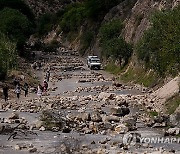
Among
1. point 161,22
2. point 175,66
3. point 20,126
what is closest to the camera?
point 20,126

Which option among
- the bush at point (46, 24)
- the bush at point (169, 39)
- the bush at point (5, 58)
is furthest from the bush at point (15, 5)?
the bush at point (169, 39)

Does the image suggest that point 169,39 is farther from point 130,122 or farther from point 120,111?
point 130,122

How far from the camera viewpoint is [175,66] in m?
39.6

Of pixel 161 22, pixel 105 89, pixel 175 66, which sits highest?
pixel 161 22

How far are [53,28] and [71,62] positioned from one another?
73032 millimetres

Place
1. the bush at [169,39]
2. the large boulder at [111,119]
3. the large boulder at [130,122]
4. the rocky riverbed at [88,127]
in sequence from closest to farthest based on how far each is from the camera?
the rocky riverbed at [88,127], the large boulder at [130,122], the large boulder at [111,119], the bush at [169,39]

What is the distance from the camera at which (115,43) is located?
82125mm

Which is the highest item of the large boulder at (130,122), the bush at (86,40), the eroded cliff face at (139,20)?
the eroded cliff face at (139,20)

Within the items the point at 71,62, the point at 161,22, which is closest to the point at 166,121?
the point at 161,22

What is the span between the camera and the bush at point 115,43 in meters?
79.5

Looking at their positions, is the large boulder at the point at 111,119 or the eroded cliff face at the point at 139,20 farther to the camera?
the eroded cliff face at the point at 139,20

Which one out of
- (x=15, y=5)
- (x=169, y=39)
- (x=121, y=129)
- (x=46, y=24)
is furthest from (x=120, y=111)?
(x=46, y=24)

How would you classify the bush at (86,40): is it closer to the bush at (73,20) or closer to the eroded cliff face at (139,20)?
the bush at (73,20)

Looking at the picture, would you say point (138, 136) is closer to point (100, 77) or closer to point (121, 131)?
point (121, 131)
